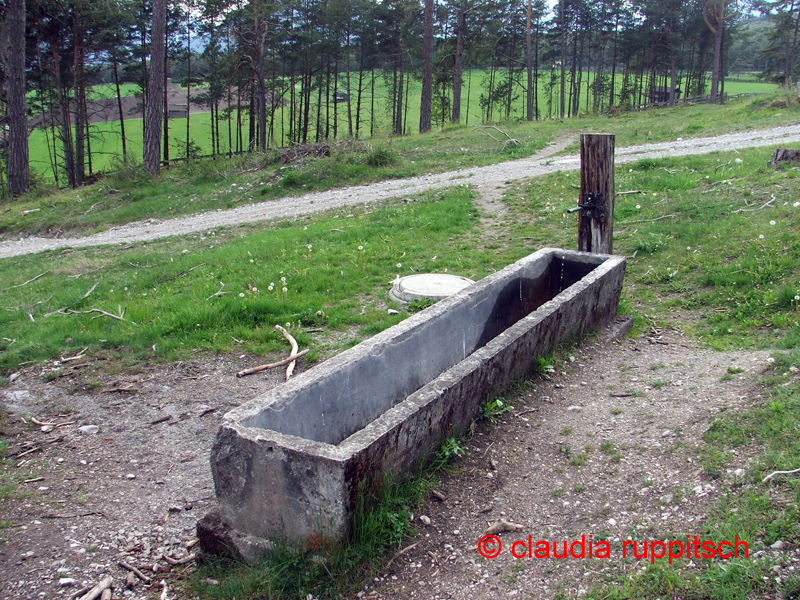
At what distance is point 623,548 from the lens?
2.68 m

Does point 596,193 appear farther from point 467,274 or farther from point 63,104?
point 63,104

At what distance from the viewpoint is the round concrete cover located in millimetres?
6293

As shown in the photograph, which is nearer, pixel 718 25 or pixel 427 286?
pixel 427 286

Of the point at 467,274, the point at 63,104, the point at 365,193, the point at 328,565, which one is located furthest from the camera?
the point at 63,104

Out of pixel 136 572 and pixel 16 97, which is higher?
pixel 16 97

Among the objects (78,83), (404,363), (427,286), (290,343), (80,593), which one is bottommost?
(80,593)

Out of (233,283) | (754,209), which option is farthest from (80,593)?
(754,209)

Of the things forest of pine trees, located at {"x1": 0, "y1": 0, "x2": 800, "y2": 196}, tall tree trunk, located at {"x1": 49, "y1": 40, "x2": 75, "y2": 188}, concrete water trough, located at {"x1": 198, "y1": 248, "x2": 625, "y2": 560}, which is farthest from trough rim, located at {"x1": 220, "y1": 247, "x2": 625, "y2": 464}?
tall tree trunk, located at {"x1": 49, "y1": 40, "x2": 75, "y2": 188}

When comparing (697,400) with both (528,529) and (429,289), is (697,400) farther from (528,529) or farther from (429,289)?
(429,289)

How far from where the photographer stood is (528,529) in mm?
2969

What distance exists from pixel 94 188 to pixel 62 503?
46.9 feet

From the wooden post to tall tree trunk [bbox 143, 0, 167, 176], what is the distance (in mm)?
13206

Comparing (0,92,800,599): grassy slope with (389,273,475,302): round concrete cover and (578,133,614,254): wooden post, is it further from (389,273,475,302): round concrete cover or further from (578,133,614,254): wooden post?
(578,133,614,254): wooden post

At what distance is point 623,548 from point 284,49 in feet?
113
